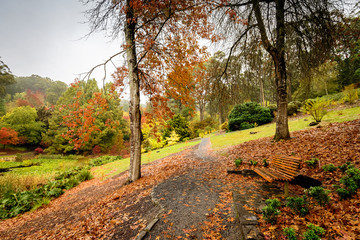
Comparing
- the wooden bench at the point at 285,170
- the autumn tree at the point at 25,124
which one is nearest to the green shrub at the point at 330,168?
the wooden bench at the point at 285,170

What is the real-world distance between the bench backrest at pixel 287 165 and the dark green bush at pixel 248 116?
1167 cm

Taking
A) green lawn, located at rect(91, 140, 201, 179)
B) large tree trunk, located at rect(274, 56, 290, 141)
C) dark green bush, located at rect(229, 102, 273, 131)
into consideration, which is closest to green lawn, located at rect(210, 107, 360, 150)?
large tree trunk, located at rect(274, 56, 290, 141)

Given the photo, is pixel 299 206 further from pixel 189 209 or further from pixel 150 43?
pixel 150 43

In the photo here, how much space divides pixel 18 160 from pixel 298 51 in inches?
1064

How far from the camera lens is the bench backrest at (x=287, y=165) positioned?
2822 millimetres

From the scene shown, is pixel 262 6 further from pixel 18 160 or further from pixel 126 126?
pixel 126 126

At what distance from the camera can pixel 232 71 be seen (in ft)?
22.4

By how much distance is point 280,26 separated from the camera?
560 cm

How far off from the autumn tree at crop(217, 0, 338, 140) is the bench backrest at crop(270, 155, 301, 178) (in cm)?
328

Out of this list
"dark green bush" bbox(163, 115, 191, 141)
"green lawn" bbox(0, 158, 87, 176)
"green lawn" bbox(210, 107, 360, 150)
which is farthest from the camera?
"dark green bush" bbox(163, 115, 191, 141)

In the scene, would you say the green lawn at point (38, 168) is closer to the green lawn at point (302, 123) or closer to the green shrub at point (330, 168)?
the green lawn at point (302, 123)

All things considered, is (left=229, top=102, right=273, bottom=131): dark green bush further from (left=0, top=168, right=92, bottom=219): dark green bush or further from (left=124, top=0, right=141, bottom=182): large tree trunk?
(left=0, top=168, right=92, bottom=219): dark green bush

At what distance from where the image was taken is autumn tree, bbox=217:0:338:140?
485cm

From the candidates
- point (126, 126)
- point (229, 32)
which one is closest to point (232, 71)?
point (229, 32)
